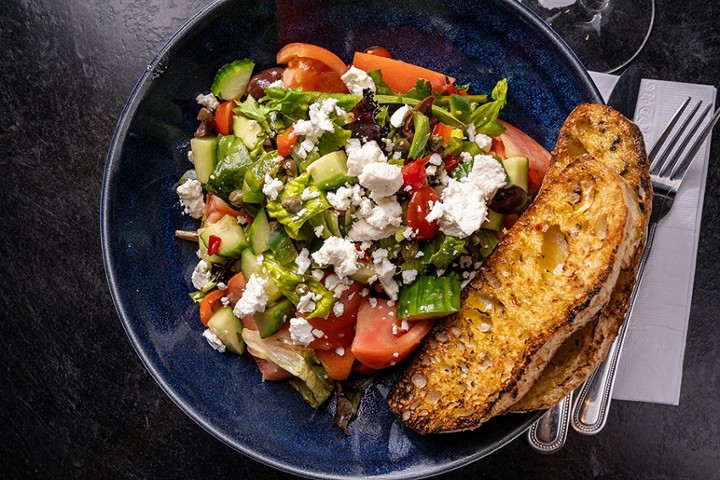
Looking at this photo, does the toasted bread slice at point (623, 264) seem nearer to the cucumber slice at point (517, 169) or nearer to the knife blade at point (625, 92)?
the cucumber slice at point (517, 169)

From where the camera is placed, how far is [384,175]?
7.40 feet

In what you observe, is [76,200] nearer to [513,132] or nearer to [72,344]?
[72,344]

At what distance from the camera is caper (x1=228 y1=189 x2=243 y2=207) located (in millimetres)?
2621

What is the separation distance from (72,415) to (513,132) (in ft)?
8.62

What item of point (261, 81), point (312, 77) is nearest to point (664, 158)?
point (312, 77)

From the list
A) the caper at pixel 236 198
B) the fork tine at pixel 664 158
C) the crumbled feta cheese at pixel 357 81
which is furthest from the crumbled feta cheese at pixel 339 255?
the fork tine at pixel 664 158

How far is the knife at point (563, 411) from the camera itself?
2.97 metres

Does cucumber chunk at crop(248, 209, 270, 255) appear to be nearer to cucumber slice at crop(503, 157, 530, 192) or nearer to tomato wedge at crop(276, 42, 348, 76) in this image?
tomato wedge at crop(276, 42, 348, 76)

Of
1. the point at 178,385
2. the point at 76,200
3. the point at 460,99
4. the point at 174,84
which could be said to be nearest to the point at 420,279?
the point at 460,99

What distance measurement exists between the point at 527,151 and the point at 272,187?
111 centimetres

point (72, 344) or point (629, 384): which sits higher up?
point (72, 344)

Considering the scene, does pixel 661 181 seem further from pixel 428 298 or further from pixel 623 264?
pixel 428 298

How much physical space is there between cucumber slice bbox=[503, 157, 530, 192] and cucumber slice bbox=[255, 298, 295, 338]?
106cm

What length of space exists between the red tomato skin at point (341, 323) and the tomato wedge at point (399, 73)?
0.92 metres
